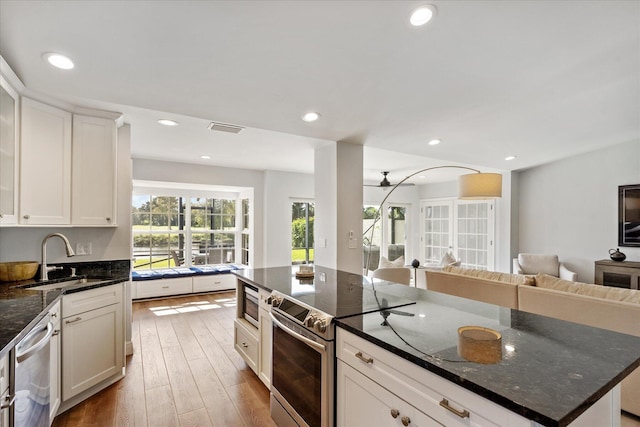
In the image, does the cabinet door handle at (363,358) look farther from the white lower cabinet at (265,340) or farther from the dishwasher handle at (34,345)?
the dishwasher handle at (34,345)

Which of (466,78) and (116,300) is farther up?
(466,78)

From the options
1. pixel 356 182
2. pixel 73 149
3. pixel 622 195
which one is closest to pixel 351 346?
pixel 356 182

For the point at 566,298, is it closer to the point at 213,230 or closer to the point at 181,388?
the point at 181,388

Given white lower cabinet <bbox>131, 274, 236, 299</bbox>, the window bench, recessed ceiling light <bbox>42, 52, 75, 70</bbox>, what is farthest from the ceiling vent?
white lower cabinet <bbox>131, 274, 236, 299</bbox>

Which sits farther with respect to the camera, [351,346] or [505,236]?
[505,236]

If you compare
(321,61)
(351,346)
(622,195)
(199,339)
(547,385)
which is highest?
(321,61)

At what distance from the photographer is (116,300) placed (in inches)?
103

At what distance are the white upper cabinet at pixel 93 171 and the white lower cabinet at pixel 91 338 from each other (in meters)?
0.71

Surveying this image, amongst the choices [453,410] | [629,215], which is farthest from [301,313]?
[629,215]

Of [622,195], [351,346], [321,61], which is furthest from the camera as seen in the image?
[622,195]

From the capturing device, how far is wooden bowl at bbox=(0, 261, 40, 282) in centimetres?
232

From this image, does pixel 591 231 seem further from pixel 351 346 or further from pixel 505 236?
pixel 351 346

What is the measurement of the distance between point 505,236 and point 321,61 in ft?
18.3

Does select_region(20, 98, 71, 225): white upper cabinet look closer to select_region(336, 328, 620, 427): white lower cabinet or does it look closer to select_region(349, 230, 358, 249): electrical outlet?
select_region(336, 328, 620, 427): white lower cabinet
